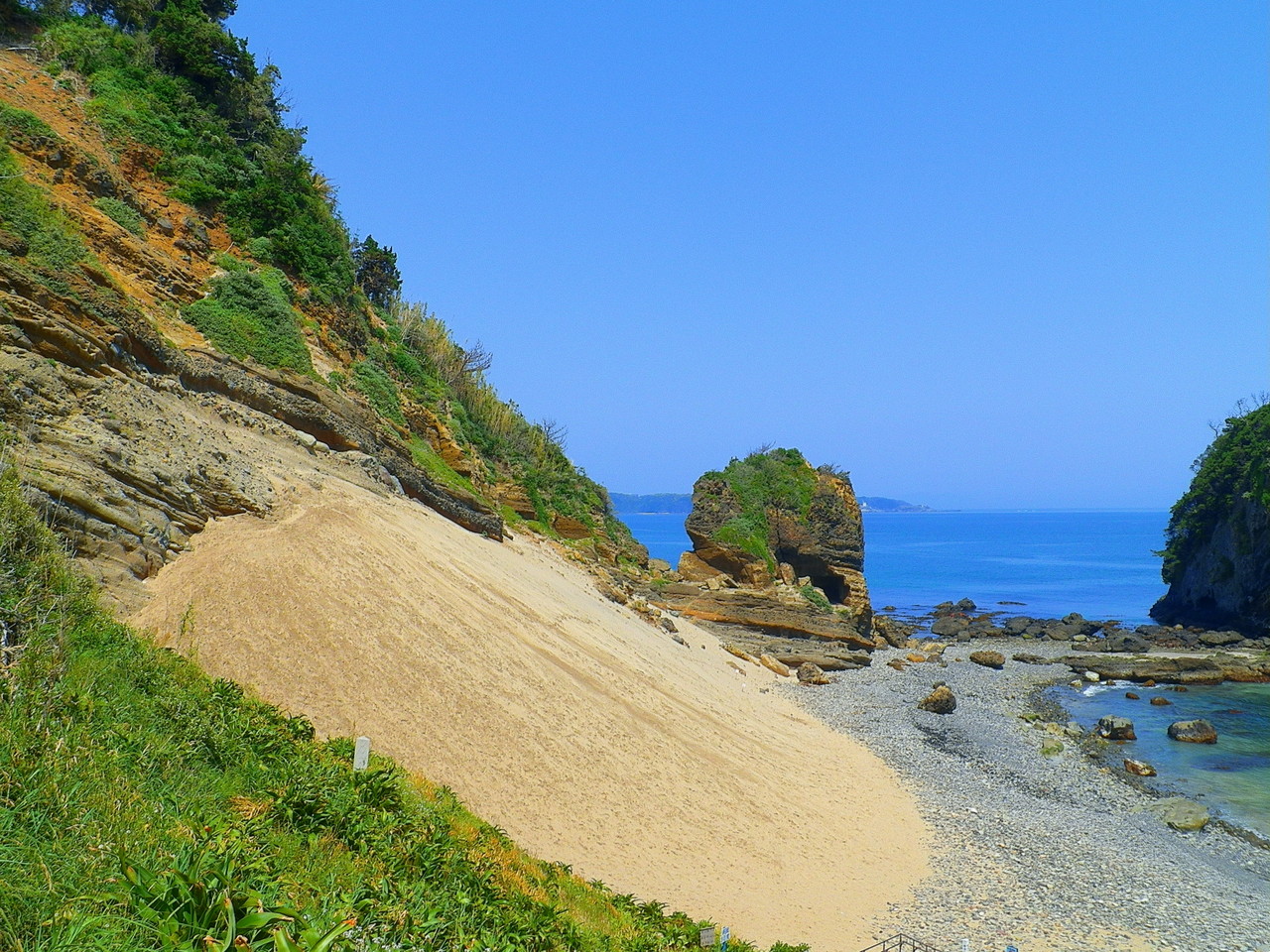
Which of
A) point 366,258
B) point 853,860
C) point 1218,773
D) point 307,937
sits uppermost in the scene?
point 366,258

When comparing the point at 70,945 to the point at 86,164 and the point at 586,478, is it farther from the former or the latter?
the point at 586,478

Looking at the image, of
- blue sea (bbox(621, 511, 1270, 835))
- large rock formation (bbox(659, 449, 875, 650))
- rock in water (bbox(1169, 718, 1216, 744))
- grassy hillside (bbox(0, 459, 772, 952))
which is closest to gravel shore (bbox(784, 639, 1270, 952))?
blue sea (bbox(621, 511, 1270, 835))

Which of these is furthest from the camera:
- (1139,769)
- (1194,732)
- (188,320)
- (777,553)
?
(777,553)

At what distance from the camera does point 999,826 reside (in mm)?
17109

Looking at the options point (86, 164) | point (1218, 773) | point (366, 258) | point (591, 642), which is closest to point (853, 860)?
point (591, 642)

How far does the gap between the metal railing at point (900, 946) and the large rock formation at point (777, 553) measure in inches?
880

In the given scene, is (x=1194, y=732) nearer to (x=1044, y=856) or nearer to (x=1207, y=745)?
(x=1207, y=745)

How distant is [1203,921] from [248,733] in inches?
609

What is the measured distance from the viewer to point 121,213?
2027 centimetres

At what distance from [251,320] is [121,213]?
3.91 m

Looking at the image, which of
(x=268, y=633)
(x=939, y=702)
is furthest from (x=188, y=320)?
(x=939, y=702)

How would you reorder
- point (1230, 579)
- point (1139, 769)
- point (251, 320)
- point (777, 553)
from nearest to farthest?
point (251, 320) < point (1139, 769) < point (777, 553) < point (1230, 579)

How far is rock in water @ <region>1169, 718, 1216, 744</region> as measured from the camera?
27109 millimetres

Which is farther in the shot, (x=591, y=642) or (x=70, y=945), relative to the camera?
→ (x=591, y=642)
